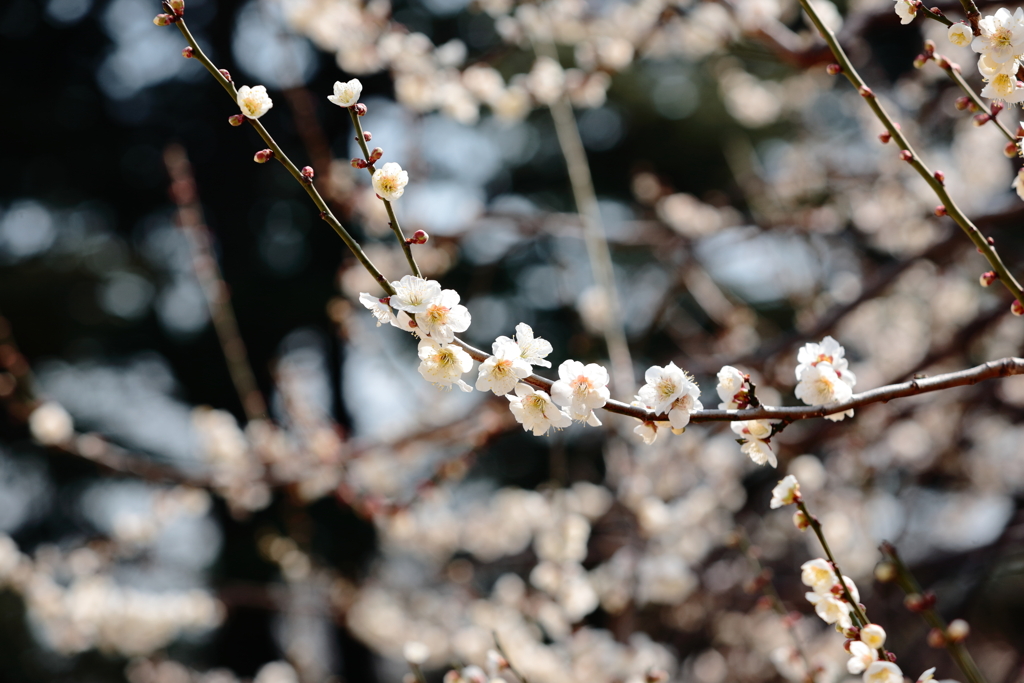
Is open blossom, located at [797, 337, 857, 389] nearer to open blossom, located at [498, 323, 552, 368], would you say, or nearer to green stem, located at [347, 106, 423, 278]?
open blossom, located at [498, 323, 552, 368]

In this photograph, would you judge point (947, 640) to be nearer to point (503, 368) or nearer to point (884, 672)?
point (884, 672)

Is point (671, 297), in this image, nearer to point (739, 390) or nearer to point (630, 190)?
point (739, 390)

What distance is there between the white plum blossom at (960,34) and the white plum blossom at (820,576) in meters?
0.78

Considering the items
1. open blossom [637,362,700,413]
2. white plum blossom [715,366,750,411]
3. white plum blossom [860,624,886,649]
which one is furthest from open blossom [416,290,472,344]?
white plum blossom [860,624,886,649]

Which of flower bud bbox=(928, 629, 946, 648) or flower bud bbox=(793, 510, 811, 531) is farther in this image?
flower bud bbox=(793, 510, 811, 531)

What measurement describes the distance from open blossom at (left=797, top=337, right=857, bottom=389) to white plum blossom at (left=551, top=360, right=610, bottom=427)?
263 mm

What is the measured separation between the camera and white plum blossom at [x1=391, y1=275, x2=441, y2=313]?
0.87 meters

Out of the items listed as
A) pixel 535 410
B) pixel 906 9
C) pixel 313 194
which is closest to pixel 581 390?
pixel 535 410

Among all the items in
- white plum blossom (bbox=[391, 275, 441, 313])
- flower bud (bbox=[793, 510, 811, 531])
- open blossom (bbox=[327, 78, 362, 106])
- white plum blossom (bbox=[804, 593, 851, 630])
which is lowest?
white plum blossom (bbox=[804, 593, 851, 630])

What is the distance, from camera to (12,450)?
21.9 feet

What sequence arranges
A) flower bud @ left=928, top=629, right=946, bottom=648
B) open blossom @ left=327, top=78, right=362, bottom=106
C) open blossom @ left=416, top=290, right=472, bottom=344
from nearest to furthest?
flower bud @ left=928, top=629, right=946, bottom=648 → open blossom @ left=416, top=290, right=472, bottom=344 → open blossom @ left=327, top=78, right=362, bottom=106

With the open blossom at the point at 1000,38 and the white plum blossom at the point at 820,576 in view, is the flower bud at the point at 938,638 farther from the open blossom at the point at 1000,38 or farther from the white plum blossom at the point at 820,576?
the open blossom at the point at 1000,38

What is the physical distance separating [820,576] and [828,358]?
1.14 feet

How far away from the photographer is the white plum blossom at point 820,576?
1.07 metres
